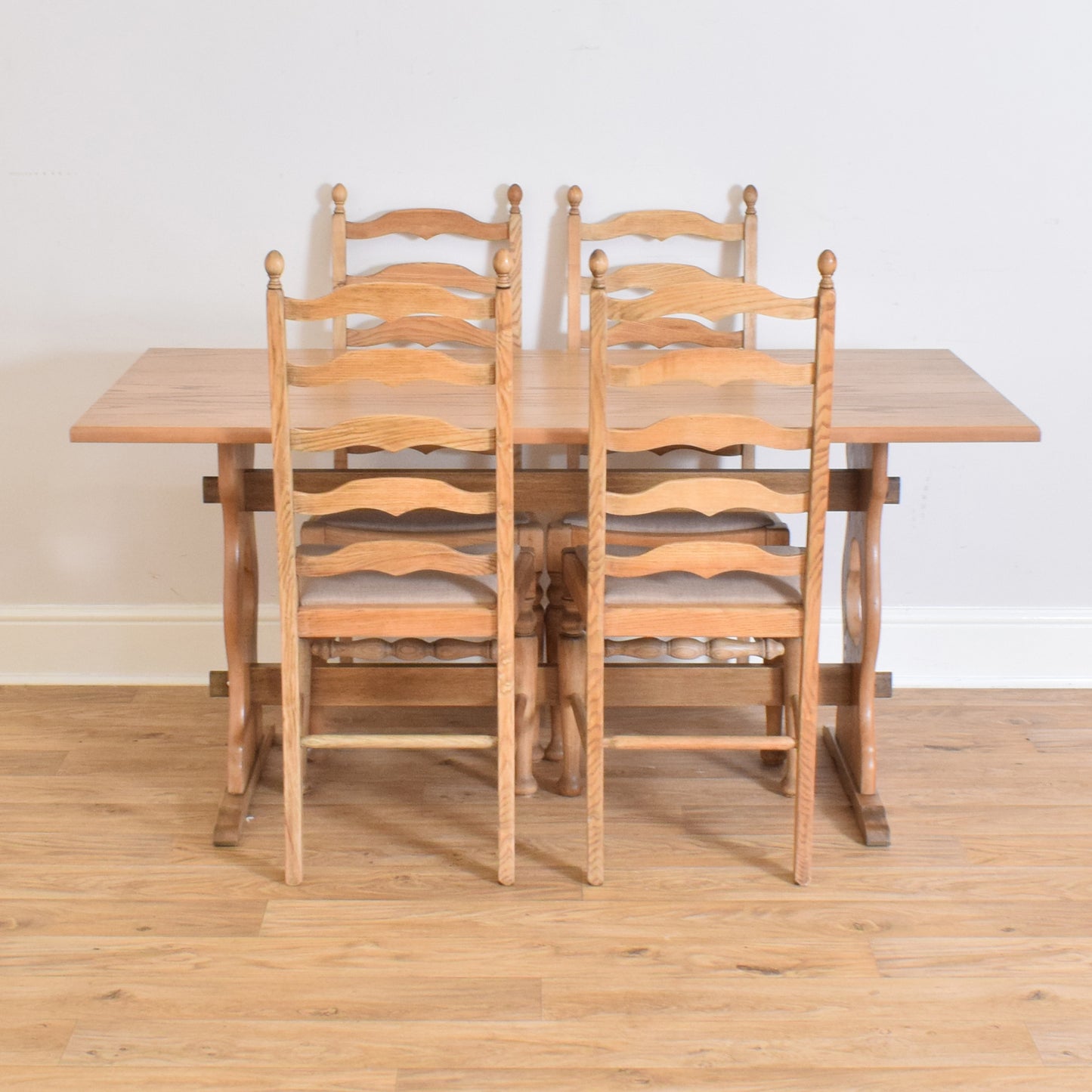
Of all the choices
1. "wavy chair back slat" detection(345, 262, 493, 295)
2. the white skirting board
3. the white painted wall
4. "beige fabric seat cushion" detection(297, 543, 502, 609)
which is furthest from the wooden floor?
"wavy chair back slat" detection(345, 262, 493, 295)

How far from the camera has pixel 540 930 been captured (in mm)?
2266

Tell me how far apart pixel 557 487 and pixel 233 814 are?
886 millimetres

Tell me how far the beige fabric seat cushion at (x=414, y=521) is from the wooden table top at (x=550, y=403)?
0.79ft

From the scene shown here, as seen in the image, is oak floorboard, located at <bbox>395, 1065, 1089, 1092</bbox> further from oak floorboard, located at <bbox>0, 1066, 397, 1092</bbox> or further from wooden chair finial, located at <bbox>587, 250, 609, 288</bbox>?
wooden chair finial, located at <bbox>587, 250, 609, 288</bbox>

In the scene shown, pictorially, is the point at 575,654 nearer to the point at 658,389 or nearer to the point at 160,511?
the point at 658,389

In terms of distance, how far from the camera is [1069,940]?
7.32 feet

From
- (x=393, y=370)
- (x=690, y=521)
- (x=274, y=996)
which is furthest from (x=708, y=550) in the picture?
(x=274, y=996)

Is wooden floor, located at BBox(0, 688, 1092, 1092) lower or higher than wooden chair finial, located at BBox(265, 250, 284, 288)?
lower

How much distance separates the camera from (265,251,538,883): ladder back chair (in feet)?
6.99

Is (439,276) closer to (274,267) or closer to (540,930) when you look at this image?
(274,267)

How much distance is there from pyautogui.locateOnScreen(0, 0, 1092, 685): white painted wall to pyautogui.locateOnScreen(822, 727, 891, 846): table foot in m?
0.79

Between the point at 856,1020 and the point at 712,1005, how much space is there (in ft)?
0.72

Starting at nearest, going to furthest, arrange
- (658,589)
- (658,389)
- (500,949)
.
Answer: (500,949), (658,589), (658,389)

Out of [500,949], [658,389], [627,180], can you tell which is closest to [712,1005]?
[500,949]
